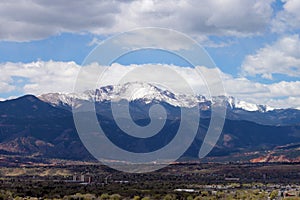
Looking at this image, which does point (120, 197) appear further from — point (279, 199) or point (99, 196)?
point (279, 199)

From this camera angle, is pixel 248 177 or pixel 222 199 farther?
pixel 248 177

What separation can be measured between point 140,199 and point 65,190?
2579 cm

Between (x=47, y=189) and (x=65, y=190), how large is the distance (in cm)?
543

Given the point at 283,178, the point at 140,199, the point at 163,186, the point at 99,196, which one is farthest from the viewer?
the point at 283,178

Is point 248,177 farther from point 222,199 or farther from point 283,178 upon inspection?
point 222,199

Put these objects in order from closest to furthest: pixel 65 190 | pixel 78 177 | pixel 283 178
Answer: pixel 65 190 < pixel 78 177 < pixel 283 178

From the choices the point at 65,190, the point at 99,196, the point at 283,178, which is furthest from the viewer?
the point at 283,178

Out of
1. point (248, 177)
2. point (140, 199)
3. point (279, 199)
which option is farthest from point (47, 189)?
point (248, 177)

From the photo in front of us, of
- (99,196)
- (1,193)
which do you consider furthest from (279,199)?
(1,193)

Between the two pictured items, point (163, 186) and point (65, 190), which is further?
point (163, 186)

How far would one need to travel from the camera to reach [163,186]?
5743 inches

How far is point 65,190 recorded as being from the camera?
127000 millimetres

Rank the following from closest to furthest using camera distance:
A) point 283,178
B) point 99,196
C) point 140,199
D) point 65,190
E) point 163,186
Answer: point 140,199
point 99,196
point 65,190
point 163,186
point 283,178

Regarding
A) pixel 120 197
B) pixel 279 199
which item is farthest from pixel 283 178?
pixel 120 197
